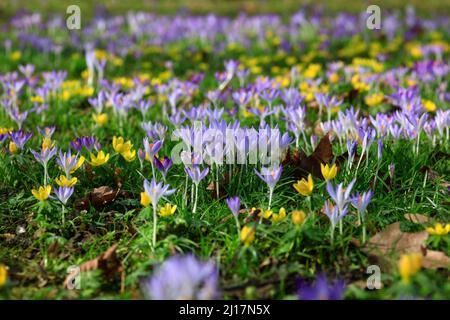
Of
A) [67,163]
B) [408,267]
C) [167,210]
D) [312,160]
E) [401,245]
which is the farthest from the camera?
[312,160]

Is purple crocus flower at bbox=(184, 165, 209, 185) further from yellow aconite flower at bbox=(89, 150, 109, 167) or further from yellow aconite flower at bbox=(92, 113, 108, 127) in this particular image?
yellow aconite flower at bbox=(92, 113, 108, 127)

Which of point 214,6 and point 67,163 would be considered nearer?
point 67,163

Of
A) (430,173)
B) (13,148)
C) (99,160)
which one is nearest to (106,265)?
(99,160)

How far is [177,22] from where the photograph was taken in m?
9.17

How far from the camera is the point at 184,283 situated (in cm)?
210

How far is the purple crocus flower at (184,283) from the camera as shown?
2066 mm

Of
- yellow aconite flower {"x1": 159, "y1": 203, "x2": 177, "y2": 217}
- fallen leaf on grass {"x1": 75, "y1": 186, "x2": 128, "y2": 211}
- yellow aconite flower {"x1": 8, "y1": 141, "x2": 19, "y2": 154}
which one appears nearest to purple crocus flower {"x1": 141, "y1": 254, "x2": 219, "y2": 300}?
yellow aconite flower {"x1": 159, "y1": 203, "x2": 177, "y2": 217}

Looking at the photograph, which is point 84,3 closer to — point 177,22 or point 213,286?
point 177,22

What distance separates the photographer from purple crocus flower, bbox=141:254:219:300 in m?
2.07

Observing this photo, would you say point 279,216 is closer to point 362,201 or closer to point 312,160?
point 362,201

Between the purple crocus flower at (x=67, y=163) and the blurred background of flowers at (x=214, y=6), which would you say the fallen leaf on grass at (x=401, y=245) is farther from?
the blurred background of flowers at (x=214, y=6)

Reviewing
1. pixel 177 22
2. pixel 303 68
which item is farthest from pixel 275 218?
pixel 177 22

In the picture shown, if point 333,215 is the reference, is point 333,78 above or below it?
above
